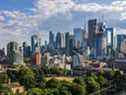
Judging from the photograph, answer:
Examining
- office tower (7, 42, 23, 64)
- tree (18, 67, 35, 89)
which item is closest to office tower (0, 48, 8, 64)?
office tower (7, 42, 23, 64)

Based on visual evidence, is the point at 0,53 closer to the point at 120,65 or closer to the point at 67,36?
the point at 67,36

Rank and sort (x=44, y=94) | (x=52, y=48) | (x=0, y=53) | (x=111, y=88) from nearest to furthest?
(x=44, y=94)
(x=111, y=88)
(x=0, y=53)
(x=52, y=48)

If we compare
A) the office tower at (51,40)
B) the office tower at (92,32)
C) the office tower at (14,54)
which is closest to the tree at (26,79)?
the office tower at (14,54)

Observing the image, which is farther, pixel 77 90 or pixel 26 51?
pixel 26 51

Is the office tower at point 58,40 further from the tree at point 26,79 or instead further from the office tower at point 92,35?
the tree at point 26,79

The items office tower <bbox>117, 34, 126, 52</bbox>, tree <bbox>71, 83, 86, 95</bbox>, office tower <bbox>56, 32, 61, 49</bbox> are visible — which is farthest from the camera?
office tower <bbox>117, 34, 126, 52</bbox>

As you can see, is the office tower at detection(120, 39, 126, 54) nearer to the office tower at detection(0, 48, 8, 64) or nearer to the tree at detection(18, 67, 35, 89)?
the office tower at detection(0, 48, 8, 64)

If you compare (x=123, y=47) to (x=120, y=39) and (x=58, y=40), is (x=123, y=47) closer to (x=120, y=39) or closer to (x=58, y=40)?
(x=120, y=39)

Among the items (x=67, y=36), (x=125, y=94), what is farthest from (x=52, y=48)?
(x=125, y=94)

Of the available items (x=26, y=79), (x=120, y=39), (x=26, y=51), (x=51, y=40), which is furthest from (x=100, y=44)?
(x=26, y=79)
